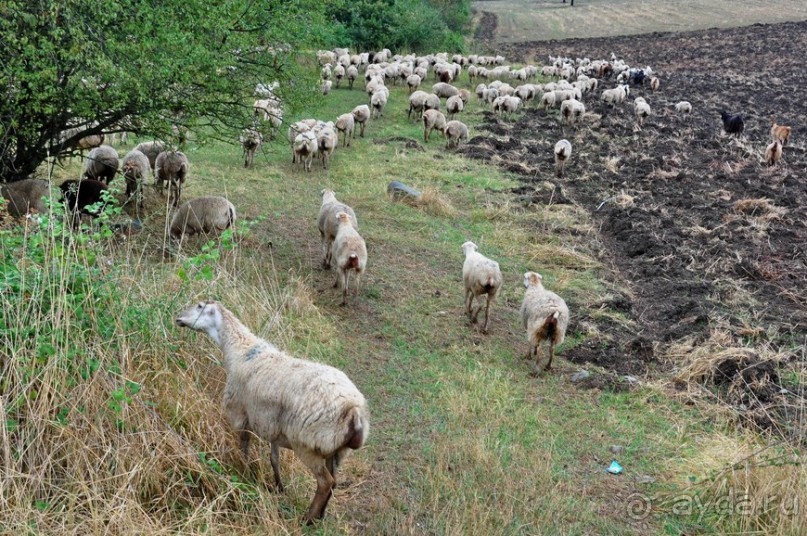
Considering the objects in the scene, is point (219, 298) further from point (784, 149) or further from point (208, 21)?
point (784, 149)

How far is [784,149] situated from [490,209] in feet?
32.2

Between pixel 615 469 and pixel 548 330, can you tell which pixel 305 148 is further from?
pixel 615 469

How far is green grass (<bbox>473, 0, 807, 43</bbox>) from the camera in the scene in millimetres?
49031

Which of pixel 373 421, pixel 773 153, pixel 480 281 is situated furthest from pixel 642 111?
pixel 373 421

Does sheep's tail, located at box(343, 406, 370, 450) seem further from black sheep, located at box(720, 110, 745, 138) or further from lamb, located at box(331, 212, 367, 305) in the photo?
black sheep, located at box(720, 110, 745, 138)

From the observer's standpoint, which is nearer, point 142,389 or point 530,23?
point 142,389

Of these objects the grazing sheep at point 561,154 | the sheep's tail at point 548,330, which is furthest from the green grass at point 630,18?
the sheep's tail at point 548,330

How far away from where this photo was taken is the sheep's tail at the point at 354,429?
4059 millimetres

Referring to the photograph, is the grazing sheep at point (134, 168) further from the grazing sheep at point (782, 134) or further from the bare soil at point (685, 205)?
the grazing sheep at point (782, 134)

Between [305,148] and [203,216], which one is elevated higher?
[305,148]

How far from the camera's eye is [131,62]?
734cm

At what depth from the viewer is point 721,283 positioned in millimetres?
9734

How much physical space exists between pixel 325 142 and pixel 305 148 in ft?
1.79

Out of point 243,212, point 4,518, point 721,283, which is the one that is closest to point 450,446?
point 4,518
